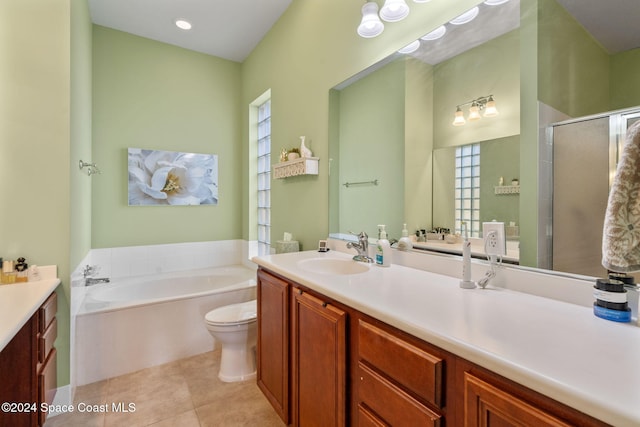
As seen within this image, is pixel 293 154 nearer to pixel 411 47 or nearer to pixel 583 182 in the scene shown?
pixel 411 47

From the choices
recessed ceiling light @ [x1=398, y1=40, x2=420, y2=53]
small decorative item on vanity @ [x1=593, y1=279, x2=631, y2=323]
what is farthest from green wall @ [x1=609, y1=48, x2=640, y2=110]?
recessed ceiling light @ [x1=398, y1=40, x2=420, y2=53]

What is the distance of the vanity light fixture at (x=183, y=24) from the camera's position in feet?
9.45

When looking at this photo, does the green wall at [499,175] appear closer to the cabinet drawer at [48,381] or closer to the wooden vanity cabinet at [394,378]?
the wooden vanity cabinet at [394,378]

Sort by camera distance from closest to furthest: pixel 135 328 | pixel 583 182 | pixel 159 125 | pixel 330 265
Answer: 1. pixel 583 182
2. pixel 330 265
3. pixel 135 328
4. pixel 159 125

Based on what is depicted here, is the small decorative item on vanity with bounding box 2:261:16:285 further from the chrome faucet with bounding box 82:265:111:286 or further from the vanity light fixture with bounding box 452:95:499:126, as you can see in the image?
the vanity light fixture with bounding box 452:95:499:126

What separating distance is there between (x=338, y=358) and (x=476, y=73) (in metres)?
1.36

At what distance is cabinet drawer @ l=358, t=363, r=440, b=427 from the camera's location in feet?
2.65

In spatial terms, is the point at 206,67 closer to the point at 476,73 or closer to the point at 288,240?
the point at 288,240

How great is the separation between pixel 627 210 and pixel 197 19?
135 inches

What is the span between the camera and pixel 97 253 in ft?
9.78

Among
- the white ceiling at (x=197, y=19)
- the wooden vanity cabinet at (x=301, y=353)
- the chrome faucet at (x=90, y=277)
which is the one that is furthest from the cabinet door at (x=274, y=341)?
the white ceiling at (x=197, y=19)

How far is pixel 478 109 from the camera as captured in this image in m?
1.32

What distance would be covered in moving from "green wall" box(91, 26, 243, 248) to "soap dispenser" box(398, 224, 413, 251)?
2660 millimetres

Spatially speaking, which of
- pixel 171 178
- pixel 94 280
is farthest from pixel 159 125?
pixel 94 280
